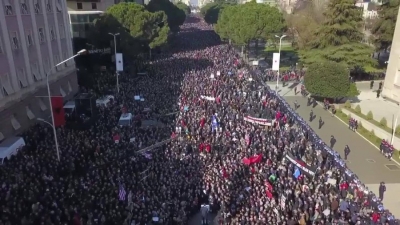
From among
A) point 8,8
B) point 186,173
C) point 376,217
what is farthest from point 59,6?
point 376,217

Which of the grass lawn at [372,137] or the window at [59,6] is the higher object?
the window at [59,6]

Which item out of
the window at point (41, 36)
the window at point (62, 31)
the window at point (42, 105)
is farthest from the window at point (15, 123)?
the window at point (62, 31)

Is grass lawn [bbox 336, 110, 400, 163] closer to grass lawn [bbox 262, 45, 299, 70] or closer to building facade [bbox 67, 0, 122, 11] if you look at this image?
grass lawn [bbox 262, 45, 299, 70]

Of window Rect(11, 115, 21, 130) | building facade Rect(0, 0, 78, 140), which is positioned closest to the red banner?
building facade Rect(0, 0, 78, 140)

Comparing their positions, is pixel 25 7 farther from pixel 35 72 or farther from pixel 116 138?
pixel 116 138

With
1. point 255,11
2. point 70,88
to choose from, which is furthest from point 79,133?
point 255,11

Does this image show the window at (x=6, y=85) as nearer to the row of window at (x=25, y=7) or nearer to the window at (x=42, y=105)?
the window at (x=42, y=105)
